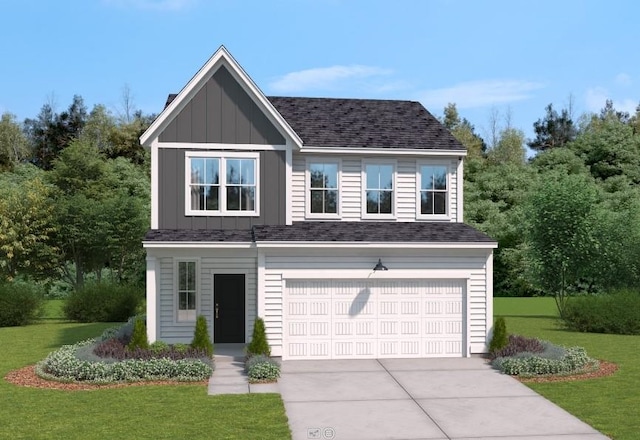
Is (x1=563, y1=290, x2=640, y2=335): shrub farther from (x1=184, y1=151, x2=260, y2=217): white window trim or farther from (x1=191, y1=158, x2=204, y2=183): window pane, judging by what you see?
(x1=191, y1=158, x2=204, y2=183): window pane

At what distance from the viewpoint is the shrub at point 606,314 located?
29.6 meters

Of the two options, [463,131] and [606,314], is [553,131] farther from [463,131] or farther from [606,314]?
[606,314]

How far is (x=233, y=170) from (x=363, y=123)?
5619 mm

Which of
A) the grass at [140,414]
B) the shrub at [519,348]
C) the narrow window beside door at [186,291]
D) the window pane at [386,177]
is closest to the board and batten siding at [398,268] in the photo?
the shrub at [519,348]

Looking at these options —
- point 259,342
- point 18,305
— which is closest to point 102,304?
point 18,305

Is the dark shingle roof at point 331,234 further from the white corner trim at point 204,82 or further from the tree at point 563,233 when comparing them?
the tree at point 563,233

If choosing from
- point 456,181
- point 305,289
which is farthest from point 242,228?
point 456,181

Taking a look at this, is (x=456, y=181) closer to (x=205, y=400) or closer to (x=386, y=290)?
(x=386, y=290)

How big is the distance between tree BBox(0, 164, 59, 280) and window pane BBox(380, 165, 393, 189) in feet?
89.9

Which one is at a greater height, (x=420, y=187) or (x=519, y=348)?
(x=420, y=187)

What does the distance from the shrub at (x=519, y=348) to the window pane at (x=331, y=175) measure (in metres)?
7.46

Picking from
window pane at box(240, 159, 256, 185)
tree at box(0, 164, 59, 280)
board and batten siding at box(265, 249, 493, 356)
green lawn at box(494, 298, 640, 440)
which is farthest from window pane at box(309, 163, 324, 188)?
tree at box(0, 164, 59, 280)

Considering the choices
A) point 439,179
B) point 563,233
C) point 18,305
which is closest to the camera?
point 439,179

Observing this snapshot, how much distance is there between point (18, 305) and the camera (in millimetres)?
33781
